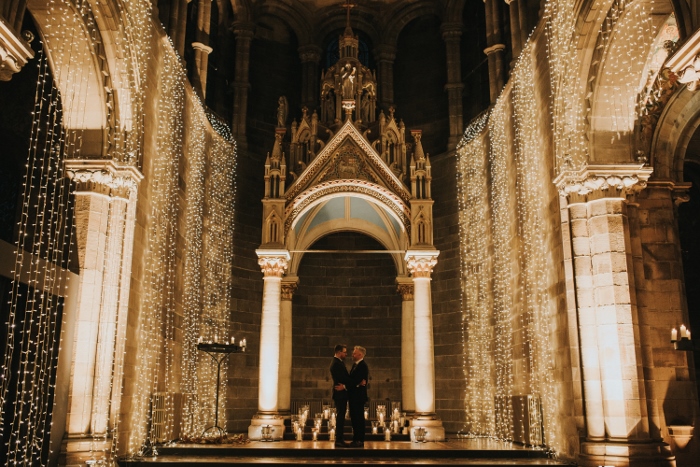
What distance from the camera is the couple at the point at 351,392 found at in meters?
12.1

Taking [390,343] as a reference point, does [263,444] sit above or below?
below

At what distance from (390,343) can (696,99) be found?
11.0 metres

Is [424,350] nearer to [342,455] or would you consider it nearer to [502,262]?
[502,262]

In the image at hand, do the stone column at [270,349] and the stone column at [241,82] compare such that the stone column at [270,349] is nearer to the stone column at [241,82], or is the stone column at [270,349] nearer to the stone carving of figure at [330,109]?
the stone carving of figure at [330,109]

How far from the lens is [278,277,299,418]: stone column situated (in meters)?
16.7

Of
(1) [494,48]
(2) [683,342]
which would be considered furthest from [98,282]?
(1) [494,48]

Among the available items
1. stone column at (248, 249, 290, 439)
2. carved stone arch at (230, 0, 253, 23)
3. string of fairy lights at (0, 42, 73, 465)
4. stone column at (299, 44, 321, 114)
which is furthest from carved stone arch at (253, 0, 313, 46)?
string of fairy lights at (0, 42, 73, 465)

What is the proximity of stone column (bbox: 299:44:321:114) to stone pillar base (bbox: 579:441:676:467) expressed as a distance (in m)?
13.6

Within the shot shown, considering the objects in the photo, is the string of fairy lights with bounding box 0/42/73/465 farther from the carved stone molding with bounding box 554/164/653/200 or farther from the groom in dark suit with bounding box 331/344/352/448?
the carved stone molding with bounding box 554/164/653/200

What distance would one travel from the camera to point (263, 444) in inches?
511

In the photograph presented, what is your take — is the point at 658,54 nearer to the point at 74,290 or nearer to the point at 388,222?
the point at 388,222

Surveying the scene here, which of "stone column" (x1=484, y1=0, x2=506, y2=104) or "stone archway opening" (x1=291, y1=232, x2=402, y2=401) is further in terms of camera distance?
"stone archway opening" (x1=291, y1=232, x2=402, y2=401)

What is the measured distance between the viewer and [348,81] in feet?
55.7

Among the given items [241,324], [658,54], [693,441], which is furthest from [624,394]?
[241,324]
